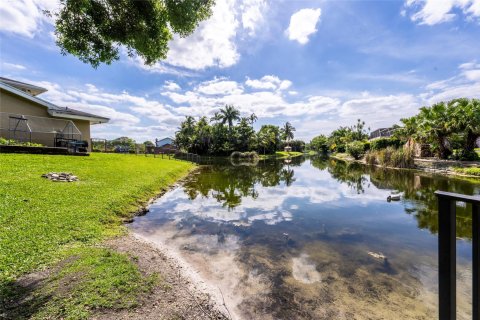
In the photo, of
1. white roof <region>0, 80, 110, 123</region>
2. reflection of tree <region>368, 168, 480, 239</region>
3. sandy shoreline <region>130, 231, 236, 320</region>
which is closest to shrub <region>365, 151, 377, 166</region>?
reflection of tree <region>368, 168, 480, 239</region>

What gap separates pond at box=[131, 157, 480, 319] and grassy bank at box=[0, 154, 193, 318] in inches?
59.8

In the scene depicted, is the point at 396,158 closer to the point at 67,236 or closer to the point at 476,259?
the point at 476,259

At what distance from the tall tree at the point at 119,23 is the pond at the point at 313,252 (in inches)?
237

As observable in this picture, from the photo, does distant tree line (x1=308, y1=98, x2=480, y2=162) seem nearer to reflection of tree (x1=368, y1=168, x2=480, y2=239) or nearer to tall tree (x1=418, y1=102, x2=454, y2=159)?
tall tree (x1=418, y1=102, x2=454, y2=159)

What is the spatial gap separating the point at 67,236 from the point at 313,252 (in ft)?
22.4

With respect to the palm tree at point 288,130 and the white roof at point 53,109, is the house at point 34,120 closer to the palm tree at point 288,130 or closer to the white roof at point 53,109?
the white roof at point 53,109

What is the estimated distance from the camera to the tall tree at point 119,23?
5898 mm

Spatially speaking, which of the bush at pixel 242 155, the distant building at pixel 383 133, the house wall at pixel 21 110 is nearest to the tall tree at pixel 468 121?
Answer: the bush at pixel 242 155

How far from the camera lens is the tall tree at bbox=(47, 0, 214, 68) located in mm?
5898

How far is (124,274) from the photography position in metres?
4.54

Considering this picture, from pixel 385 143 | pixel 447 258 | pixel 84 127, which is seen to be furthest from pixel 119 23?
pixel 385 143

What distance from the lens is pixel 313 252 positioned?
6.84 metres

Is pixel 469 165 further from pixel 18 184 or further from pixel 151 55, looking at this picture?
pixel 18 184

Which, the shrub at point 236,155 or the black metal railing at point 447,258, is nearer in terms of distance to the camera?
the black metal railing at point 447,258
